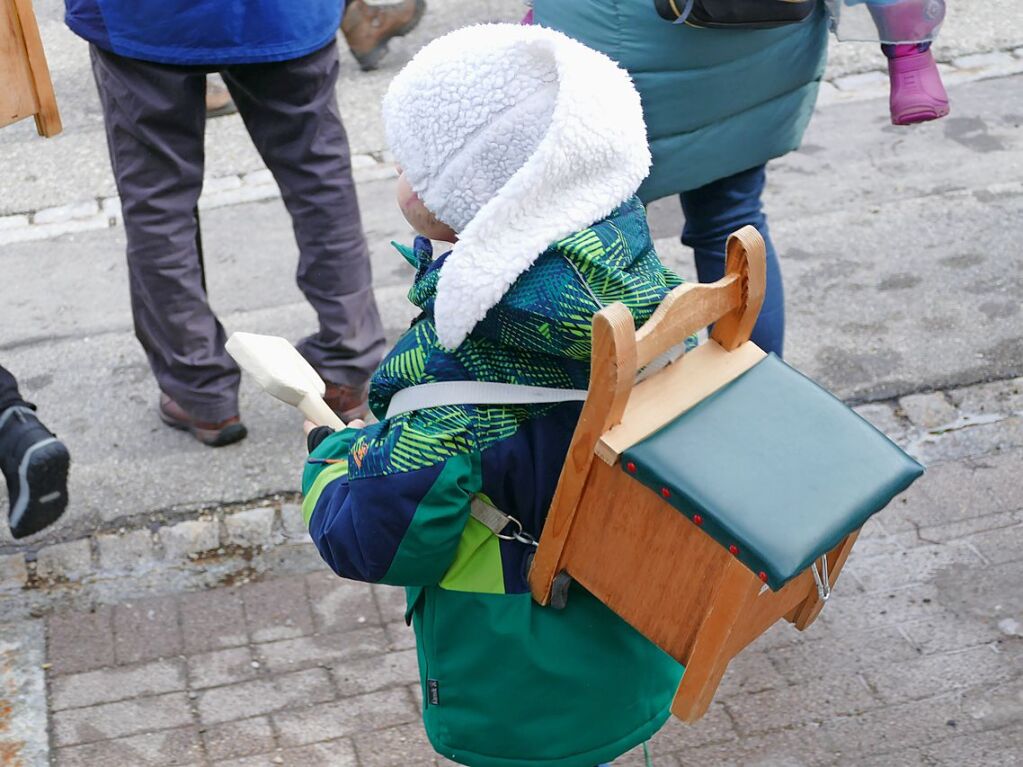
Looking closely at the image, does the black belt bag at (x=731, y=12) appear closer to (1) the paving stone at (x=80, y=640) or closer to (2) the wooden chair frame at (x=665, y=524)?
(2) the wooden chair frame at (x=665, y=524)

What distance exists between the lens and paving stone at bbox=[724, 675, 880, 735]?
2.94m

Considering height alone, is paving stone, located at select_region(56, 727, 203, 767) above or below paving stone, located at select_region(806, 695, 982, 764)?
below

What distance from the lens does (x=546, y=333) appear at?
1.78 m

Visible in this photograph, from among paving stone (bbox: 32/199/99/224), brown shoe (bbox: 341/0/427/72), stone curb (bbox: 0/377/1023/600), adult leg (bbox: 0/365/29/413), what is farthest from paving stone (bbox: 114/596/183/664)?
brown shoe (bbox: 341/0/427/72)

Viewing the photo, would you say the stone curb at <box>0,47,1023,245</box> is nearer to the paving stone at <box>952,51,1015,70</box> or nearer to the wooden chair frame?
the paving stone at <box>952,51,1015,70</box>

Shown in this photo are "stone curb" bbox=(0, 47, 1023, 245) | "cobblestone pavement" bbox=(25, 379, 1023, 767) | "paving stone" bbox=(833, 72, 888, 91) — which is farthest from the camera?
"paving stone" bbox=(833, 72, 888, 91)

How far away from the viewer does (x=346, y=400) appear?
13.0 feet

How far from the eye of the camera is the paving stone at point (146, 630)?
3225mm

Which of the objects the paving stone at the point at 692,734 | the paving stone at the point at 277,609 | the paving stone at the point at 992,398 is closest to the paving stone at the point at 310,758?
the paving stone at the point at 277,609

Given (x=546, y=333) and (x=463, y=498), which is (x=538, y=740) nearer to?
(x=463, y=498)

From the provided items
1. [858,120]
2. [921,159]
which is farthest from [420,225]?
[858,120]

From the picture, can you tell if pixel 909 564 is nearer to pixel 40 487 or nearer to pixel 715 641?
pixel 715 641

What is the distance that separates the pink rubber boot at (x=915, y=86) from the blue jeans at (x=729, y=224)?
0.37 meters

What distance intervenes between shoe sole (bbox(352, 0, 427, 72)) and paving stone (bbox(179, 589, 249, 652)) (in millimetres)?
3699
